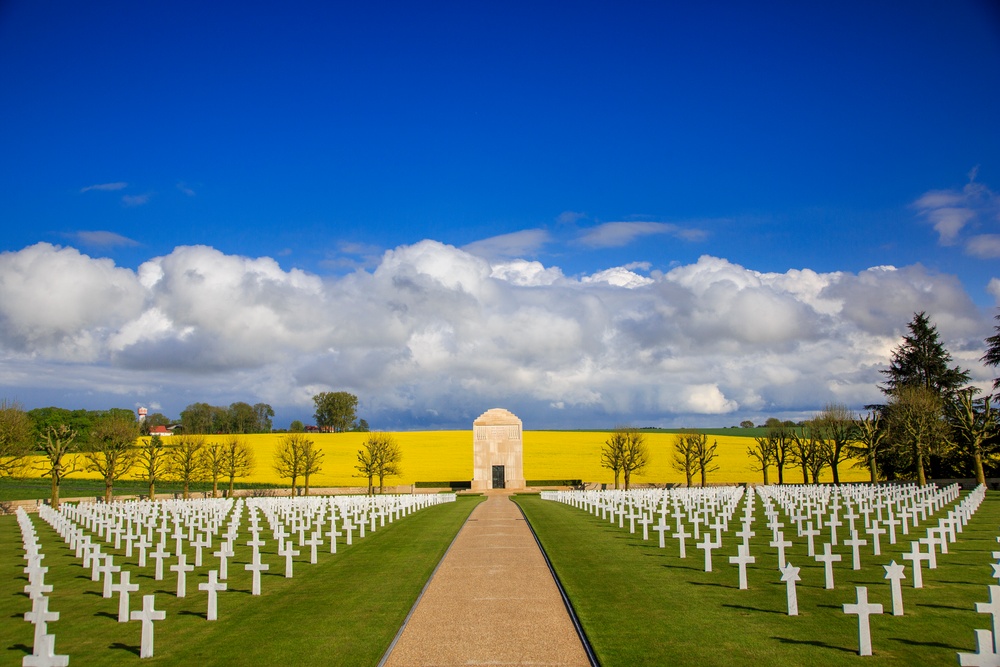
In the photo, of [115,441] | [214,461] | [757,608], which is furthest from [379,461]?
[757,608]

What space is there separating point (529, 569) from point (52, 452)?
3781 centimetres

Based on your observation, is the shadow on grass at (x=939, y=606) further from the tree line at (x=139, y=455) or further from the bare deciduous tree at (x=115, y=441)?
the bare deciduous tree at (x=115, y=441)

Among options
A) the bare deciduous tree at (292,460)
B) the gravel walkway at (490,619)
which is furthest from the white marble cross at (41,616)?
the bare deciduous tree at (292,460)

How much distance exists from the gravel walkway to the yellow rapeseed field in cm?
5843

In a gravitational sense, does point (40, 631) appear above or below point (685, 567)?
above

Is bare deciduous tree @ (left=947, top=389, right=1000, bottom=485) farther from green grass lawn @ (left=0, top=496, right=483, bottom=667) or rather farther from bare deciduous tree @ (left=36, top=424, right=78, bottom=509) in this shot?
bare deciduous tree @ (left=36, top=424, right=78, bottom=509)

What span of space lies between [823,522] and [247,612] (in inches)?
719

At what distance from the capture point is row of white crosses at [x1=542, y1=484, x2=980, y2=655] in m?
12.6

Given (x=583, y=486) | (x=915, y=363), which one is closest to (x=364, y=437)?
(x=583, y=486)

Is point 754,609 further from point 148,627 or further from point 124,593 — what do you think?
point 124,593

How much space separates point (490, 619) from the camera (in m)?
12.1

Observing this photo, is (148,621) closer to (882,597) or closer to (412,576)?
(412,576)

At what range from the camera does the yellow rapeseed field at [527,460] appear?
77812 millimetres

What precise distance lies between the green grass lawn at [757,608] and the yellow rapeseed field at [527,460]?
5825 centimetres
